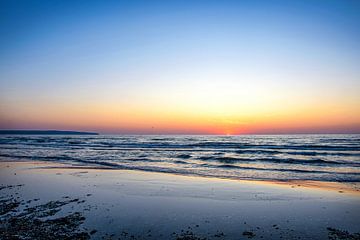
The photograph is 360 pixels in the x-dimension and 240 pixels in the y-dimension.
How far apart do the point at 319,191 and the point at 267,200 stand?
321cm

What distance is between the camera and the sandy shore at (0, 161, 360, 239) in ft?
19.6

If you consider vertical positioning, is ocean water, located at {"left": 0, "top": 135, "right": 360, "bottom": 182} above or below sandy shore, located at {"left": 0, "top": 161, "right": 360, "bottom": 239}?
below

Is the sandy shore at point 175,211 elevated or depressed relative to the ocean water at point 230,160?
elevated

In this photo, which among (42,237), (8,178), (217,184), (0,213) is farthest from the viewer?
(8,178)

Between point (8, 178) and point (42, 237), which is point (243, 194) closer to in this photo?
point (42, 237)

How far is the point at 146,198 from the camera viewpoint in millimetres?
9398

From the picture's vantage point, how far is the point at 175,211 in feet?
25.5

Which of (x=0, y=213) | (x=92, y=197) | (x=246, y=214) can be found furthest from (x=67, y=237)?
(x=246, y=214)

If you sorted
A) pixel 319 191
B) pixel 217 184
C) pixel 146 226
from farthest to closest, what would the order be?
pixel 217 184 < pixel 319 191 < pixel 146 226

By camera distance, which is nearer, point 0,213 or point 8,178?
point 0,213

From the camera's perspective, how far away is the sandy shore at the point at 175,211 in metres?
5.99

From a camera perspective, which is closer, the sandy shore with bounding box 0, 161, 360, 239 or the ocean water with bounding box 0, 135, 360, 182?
the sandy shore with bounding box 0, 161, 360, 239

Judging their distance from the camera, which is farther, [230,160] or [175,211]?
[230,160]

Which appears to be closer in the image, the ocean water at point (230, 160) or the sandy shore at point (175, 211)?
the sandy shore at point (175, 211)
